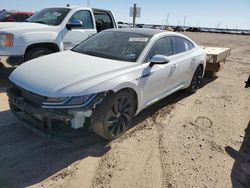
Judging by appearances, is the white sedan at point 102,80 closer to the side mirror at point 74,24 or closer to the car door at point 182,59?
the car door at point 182,59

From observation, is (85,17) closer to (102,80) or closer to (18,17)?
(102,80)

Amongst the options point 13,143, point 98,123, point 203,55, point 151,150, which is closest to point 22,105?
point 13,143

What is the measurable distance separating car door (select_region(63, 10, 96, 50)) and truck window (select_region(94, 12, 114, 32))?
45cm

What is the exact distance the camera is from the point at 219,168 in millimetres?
3635

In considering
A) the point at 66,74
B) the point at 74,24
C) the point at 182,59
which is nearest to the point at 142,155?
the point at 66,74

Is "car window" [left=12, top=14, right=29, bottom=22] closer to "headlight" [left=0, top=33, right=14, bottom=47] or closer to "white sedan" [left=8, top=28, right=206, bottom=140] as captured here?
"headlight" [left=0, top=33, right=14, bottom=47]

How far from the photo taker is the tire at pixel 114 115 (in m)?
3.60

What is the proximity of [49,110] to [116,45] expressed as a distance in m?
1.89

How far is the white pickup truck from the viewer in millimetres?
5973

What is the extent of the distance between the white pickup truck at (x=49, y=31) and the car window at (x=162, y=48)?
108 inches

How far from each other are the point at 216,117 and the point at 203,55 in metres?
1.98

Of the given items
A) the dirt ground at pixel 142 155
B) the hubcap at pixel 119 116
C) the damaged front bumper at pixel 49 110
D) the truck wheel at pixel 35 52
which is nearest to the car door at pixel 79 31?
the truck wheel at pixel 35 52

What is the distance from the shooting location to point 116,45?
4723 millimetres

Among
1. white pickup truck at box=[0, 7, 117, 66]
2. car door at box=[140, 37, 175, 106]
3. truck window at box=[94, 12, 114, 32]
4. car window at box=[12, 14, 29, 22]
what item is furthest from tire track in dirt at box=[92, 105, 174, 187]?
car window at box=[12, 14, 29, 22]
